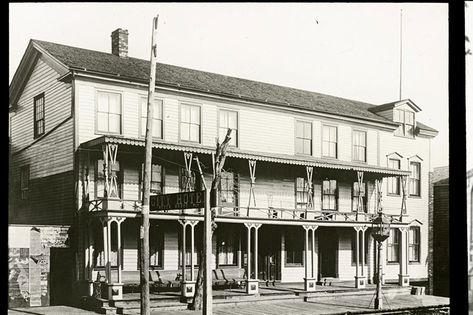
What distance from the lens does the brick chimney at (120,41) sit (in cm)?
1129

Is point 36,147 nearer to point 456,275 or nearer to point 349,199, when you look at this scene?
point 456,275

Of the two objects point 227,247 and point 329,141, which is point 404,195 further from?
point 227,247

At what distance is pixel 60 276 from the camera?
13.2 metres

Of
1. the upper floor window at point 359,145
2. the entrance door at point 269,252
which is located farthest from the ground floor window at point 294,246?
A: the upper floor window at point 359,145

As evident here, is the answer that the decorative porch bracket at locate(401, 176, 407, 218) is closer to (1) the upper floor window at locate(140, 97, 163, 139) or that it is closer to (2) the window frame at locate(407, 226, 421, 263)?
(2) the window frame at locate(407, 226, 421, 263)

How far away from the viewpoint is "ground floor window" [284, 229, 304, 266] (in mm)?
19312

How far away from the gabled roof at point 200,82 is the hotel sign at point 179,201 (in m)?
2.74

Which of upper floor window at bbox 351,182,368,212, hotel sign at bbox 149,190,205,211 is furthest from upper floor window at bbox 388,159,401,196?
hotel sign at bbox 149,190,205,211

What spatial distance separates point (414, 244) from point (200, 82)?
313 inches

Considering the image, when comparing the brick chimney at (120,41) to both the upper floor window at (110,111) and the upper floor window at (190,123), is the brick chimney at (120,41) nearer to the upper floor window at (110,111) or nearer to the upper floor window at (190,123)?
the upper floor window at (110,111)

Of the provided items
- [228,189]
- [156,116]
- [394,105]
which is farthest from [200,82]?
[394,105]

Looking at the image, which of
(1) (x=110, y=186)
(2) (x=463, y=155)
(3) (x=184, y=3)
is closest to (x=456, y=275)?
(2) (x=463, y=155)

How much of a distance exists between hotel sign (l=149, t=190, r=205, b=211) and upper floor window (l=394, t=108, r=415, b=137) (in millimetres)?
6232

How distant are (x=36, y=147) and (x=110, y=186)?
8.74 ft
